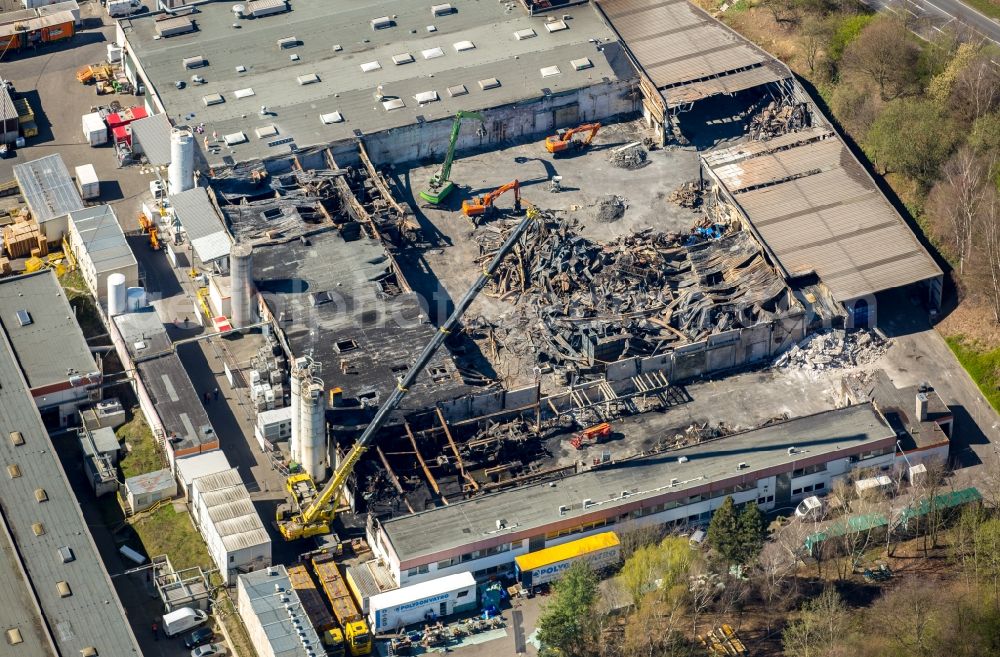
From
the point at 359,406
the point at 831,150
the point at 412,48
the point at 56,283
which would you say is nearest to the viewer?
the point at 359,406

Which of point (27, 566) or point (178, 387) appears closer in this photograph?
point (27, 566)

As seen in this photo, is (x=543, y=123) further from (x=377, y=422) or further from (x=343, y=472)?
(x=343, y=472)

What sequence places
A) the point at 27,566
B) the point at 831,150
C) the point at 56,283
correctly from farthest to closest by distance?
the point at 831,150 → the point at 56,283 → the point at 27,566

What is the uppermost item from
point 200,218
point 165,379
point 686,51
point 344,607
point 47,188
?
point 47,188

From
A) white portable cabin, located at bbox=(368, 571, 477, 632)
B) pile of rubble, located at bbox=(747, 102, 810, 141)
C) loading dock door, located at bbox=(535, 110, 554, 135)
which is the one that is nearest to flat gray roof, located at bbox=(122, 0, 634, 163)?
loading dock door, located at bbox=(535, 110, 554, 135)

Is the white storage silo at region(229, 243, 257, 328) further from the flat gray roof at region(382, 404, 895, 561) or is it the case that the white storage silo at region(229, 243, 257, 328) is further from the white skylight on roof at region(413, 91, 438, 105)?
the flat gray roof at region(382, 404, 895, 561)

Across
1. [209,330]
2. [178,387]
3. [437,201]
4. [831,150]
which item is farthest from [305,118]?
[831,150]

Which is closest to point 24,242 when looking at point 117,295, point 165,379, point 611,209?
point 117,295

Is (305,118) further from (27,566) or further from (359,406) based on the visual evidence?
(27,566)
